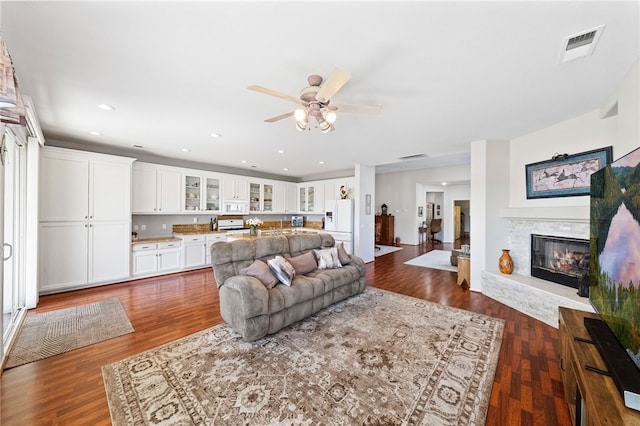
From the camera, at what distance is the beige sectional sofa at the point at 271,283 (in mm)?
2424

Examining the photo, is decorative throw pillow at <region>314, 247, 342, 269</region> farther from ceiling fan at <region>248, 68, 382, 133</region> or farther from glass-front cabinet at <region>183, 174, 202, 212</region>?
glass-front cabinet at <region>183, 174, 202, 212</region>

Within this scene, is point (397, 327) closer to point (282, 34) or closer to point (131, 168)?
point (282, 34)

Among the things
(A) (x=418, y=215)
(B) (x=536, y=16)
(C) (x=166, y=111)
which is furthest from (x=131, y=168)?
(A) (x=418, y=215)

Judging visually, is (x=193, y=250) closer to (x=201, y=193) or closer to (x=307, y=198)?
(x=201, y=193)

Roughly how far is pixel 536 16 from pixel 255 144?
3737 millimetres

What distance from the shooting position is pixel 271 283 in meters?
2.74

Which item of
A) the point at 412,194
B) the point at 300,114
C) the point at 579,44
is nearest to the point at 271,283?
the point at 300,114

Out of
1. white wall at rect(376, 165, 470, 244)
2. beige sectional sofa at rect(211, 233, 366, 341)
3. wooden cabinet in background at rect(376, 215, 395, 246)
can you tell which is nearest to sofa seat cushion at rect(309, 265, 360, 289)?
beige sectional sofa at rect(211, 233, 366, 341)

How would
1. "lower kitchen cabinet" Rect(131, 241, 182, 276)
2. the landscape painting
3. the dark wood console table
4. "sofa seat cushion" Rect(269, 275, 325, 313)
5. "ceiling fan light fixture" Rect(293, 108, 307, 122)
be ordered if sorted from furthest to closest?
1. "lower kitchen cabinet" Rect(131, 241, 182, 276)
2. "sofa seat cushion" Rect(269, 275, 325, 313)
3. "ceiling fan light fixture" Rect(293, 108, 307, 122)
4. the landscape painting
5. the dark wood console table

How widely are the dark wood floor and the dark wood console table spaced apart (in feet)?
0.91

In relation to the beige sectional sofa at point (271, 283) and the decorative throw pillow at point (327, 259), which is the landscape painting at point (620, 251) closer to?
the beige sectional sofa at point (271, 283)

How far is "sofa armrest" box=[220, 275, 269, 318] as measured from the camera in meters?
2.37

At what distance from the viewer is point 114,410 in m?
1.62

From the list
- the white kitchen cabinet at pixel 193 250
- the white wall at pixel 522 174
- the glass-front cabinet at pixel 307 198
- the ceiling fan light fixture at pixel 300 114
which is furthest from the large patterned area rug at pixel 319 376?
the glass-front cabinet at pixel 307 198
